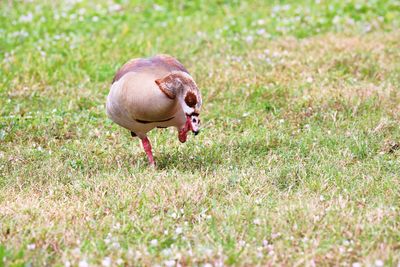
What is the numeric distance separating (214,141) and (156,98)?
1444 mm

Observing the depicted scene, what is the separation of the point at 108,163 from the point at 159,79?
1.13 metres

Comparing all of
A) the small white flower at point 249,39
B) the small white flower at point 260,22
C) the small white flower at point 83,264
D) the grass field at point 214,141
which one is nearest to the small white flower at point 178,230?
the grass field at point 214,141

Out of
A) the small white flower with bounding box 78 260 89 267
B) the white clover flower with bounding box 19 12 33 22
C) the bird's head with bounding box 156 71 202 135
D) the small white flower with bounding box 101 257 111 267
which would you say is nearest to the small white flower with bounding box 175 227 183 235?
the small white flower with bounding box 101 257 111 267

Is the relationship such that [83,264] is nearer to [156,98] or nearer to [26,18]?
[156,98]

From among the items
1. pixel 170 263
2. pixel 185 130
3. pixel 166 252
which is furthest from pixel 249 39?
pixel 170 263

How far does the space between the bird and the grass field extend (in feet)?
1.31

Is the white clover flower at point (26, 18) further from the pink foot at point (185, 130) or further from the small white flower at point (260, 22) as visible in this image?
the pink foot at point (185, 130)

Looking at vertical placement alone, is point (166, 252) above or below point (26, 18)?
above

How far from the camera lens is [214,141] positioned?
645cm

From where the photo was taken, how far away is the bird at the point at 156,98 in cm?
510

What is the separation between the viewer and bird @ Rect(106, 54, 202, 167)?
5.10m

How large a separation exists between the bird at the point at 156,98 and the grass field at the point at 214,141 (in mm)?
400

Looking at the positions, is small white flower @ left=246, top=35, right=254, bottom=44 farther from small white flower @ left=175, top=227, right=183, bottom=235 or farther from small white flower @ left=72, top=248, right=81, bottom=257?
small white flower @ left=72, top=248, right=81, bottom=257

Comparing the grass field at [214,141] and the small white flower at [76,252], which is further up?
the small white flower at [76,252]
